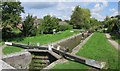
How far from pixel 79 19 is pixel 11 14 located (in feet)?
177

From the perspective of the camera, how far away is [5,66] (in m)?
15.9

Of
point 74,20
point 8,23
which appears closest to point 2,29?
point 8,23

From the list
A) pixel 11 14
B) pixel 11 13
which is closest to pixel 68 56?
pixel 11 14

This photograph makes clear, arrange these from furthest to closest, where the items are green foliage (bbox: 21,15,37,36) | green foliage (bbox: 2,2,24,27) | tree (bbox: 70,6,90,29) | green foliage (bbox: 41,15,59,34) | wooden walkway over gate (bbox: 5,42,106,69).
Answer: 1. tree (bbox: 70,6,90,29)
2. green foliage (bbox: 41,15,59,34)
3. green foliage (bbox: 21,15,37,36)
4. green foliage (bbox: 2,2,24,27)
5. wooden walkway over gate (bbox: 5,42,106,69)

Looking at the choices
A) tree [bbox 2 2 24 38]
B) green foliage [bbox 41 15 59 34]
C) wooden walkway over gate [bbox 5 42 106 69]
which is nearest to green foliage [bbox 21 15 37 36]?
tree [bbox 2 2 24 38]

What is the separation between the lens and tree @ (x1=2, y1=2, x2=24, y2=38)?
1380 inches

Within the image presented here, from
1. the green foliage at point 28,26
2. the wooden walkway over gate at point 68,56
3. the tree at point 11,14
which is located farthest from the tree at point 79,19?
the wooden walkway over gate at point 68,56

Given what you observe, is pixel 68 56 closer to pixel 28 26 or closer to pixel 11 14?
pixel 11 14

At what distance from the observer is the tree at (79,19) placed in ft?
285

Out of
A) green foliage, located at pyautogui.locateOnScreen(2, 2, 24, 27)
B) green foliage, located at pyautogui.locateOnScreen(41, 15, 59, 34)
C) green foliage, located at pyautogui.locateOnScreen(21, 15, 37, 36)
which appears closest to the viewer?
green foliage, located at pyautogui.locateOnScreen(2, 2, 24, 27)

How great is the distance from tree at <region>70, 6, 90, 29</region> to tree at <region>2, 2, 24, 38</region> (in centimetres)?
5092

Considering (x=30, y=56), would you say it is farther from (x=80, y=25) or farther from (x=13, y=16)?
(x=80, y=25)

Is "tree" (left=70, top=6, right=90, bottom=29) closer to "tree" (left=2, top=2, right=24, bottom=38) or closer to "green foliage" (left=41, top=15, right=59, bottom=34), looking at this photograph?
"green foliage" (left=41, top=15, right=59, bottom=34)

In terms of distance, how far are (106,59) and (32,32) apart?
85.7 feet
